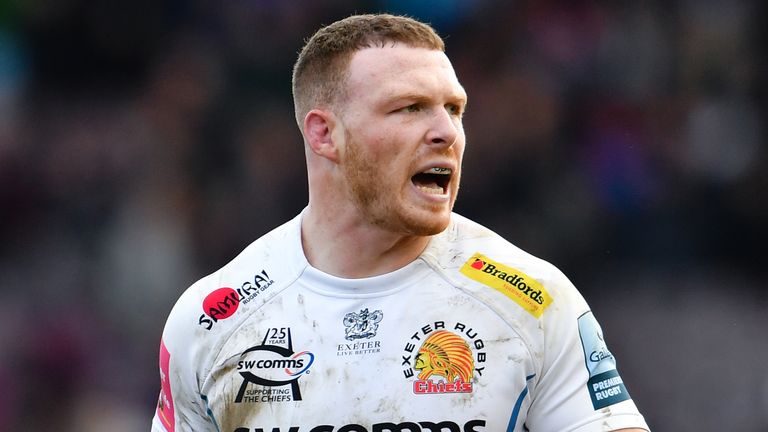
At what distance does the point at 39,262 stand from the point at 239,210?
1807 mm

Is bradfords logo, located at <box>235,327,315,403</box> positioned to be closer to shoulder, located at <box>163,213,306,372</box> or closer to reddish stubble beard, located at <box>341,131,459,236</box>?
shoulder, located at <box>163,213,306,372</box>

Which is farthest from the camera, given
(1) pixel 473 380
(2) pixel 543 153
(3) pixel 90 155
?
(3) pixel 90 155

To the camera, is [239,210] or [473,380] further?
[239,210]

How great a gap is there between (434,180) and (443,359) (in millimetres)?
682

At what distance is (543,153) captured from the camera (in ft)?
34.1

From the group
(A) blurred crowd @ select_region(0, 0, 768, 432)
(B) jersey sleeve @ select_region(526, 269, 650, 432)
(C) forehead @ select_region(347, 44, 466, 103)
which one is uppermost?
(A) blurred crowd @ select_region(0, 0, 768, 432)

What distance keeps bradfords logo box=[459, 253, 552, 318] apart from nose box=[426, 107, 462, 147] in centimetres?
45

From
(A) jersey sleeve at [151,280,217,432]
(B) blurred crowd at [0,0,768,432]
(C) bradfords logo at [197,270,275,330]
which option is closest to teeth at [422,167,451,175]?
(C) bradfords logo at [197,270,275,330]

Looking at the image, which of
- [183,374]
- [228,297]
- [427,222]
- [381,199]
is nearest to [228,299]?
[228,297]

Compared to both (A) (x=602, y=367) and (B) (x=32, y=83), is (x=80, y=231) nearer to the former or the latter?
(B) (x=32, y=83)

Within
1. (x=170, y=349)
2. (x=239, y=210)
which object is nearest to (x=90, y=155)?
(x=239, y=210)

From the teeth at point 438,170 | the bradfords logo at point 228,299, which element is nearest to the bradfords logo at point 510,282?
the teeth at point 438,170

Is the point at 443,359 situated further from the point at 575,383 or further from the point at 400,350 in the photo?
the point at 575,383

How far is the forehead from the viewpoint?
440 centimetres
